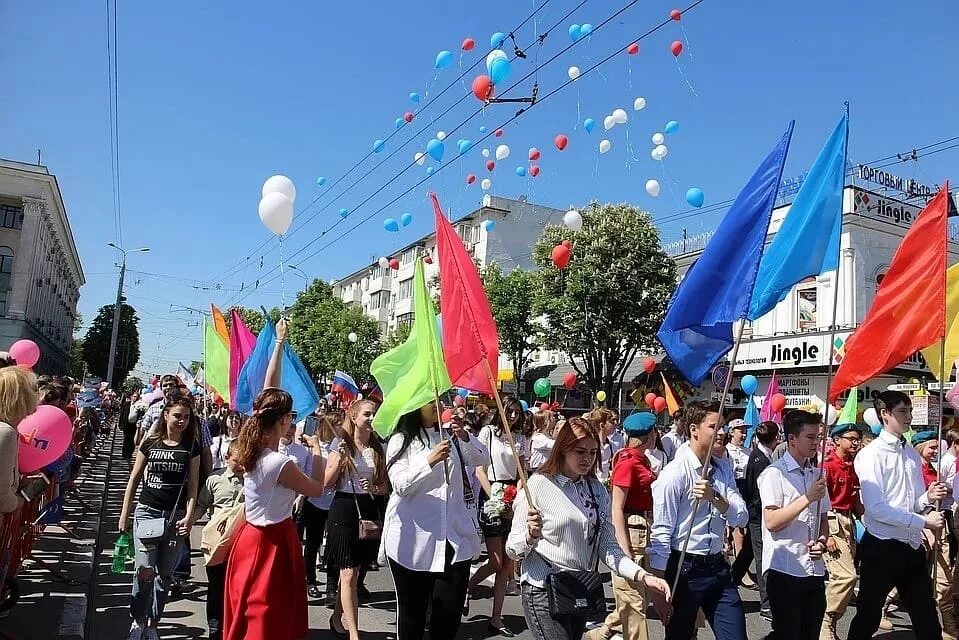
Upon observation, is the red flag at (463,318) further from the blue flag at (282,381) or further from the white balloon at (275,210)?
the blue flag at (282,381)

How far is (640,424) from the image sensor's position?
6.21 m

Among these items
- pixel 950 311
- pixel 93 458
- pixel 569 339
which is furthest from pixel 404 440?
pixel 569 339

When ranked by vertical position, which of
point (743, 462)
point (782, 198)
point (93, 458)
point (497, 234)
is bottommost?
point (93, 458)

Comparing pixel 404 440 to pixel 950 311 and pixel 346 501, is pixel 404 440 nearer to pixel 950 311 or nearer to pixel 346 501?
pixel 346 501

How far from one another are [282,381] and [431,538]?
3783mm

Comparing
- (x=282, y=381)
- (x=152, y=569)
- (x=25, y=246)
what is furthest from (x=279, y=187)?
(x=25, y=246)

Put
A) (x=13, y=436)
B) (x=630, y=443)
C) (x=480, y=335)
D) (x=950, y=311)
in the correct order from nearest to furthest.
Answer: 1. (x=13, y=436)
2. (x=480, y=335)
3. (x=630, y=443)
4. (x=950, y=311)

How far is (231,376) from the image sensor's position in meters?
9.48

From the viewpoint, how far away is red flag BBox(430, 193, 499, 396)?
5.00 metres

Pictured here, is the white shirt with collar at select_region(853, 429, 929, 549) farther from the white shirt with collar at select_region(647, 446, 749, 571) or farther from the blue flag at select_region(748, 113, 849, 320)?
the blue flag at select_region(748, 113, 849, 320)

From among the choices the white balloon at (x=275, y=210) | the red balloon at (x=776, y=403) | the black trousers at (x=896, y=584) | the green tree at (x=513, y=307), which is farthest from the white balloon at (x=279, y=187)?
the green tree at (x=513, y=307)

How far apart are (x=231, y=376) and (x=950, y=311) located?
7.85m

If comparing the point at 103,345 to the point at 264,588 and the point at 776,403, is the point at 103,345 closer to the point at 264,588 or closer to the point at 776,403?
the point at 776,403

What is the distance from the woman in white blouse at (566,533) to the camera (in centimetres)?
391
